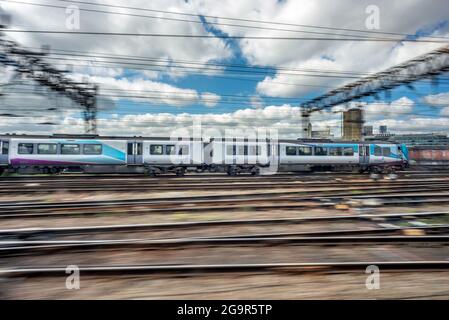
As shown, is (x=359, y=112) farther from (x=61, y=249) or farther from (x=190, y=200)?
(x=61, y=249)

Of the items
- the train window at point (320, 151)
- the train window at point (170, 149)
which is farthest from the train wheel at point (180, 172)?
the train window at point (320, 151)

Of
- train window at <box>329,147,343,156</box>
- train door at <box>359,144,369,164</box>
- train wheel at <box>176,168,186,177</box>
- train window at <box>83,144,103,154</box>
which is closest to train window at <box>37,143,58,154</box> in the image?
train window at <box>83,144,103,154</box>

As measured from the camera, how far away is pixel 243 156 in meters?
17.3

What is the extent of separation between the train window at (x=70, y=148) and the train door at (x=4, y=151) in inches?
134

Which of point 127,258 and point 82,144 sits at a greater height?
point 82,144

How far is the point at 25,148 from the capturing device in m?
15.9

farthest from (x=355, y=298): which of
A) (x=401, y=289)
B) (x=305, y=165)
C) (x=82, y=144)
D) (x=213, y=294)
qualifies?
(x=82, y=144)

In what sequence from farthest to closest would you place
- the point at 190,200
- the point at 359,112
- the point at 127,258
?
the point at 359,112 < the point at 190,200 < the point at 127,258

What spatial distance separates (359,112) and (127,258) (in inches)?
947

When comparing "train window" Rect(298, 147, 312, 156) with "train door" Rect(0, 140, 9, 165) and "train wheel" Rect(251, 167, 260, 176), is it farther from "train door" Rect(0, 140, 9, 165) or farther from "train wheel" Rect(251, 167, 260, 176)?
"train door" Rect(0, 140, 9, 165)

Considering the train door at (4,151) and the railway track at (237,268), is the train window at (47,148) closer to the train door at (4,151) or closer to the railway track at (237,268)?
the train door at (4,151)

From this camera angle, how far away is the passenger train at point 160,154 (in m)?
16.0

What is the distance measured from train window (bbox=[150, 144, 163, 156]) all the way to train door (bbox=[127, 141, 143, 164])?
808 mm

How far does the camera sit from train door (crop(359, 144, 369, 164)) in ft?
63.8
